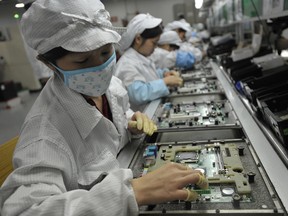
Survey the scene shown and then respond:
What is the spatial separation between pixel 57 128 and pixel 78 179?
0.20 meters

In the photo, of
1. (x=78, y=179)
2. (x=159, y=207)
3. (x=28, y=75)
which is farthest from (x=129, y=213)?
(x=28, y=75)

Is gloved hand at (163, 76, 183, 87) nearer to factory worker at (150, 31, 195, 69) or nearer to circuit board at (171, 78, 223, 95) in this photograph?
circuit board at (171, 78, 223, 95)

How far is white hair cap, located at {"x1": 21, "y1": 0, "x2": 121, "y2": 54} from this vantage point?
2.91ft

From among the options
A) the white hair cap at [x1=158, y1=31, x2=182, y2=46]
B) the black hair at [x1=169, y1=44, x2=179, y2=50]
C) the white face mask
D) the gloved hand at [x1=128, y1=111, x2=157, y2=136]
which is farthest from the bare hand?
the black hair at [x1=169, y1=44, x2=179, y2=50]

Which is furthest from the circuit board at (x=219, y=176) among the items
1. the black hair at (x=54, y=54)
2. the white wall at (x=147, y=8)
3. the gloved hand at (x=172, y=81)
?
the white wall at (x=147, y=8)

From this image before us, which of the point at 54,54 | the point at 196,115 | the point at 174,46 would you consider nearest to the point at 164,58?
the point at 174,46

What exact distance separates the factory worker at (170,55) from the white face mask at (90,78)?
2992 mm

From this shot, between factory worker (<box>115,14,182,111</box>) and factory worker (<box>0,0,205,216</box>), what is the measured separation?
1.10 meters

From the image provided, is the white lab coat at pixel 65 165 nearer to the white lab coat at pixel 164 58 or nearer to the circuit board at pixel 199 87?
the circuit board at pixel 199 87

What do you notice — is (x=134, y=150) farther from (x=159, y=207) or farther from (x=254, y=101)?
→ (x=254, y=101)

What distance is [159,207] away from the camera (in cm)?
86

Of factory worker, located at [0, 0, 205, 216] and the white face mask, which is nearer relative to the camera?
factory worker, located at [0, 0, 205, 216]

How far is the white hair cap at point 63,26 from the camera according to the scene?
887mm

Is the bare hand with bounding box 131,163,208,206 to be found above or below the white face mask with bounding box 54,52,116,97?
below
